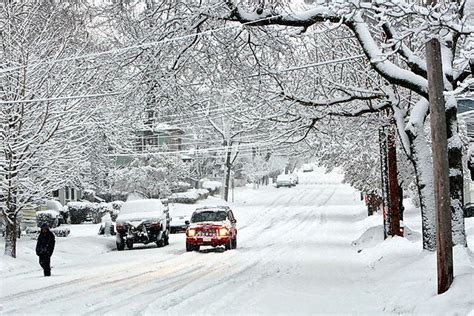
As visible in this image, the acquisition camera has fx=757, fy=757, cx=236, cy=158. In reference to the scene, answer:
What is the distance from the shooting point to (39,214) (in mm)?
40781

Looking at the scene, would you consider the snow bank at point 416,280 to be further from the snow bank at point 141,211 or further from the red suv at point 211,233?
the snow bank at point 141,211

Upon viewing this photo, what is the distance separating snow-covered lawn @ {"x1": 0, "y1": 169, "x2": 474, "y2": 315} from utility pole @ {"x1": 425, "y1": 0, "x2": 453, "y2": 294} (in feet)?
1.18

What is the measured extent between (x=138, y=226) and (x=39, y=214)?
11.1 metres

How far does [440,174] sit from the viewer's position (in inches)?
451

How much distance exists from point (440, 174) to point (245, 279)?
7957mm

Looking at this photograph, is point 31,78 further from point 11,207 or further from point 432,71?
point 432,71

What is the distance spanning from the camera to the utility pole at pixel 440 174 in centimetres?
1136

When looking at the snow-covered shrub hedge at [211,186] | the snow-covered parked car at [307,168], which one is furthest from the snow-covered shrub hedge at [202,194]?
the snow-covered parked car at [307,168]

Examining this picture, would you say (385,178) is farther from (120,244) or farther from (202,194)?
(202,194)

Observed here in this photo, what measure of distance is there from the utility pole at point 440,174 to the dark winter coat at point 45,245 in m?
12.0

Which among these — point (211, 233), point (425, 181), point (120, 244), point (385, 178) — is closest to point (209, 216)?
point (211, 233)

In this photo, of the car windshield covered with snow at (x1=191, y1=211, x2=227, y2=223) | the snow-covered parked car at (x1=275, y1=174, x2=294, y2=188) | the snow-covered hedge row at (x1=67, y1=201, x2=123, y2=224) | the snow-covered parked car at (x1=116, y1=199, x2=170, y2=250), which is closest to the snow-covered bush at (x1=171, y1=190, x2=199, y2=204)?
the snow-covered hedge row at (x1=67, y1=201, x2=123, y2=224)

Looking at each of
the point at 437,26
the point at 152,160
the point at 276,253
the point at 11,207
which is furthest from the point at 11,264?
the point at 152,160

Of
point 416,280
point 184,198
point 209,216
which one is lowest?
point 416,280
